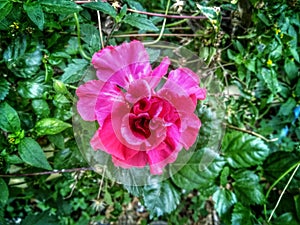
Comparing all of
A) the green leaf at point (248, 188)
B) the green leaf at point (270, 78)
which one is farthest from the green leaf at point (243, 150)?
the green leaf at point (270, 78)

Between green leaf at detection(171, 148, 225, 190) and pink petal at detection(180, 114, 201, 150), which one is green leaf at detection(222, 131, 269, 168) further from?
pink petal at detection(180, 114, 201, 150)

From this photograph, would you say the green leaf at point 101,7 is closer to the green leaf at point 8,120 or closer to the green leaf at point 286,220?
the green leaf at point 8,120

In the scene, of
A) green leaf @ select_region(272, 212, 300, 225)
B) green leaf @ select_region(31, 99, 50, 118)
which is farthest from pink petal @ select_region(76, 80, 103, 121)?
green leaf @ select_region(272, 212, 300, 225)

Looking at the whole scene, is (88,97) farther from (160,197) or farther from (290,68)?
(290,68)

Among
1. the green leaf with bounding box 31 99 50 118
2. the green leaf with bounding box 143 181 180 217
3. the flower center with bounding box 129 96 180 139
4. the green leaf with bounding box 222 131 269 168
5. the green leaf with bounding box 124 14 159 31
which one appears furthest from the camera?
the green leaf with bounding box 222 131 269 168

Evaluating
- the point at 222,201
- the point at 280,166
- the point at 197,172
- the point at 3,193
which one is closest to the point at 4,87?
the point at 3,193

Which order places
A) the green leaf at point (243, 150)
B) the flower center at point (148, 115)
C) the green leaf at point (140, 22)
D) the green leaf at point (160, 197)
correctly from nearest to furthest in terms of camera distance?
the flower center at point (148, 115)
the green leaf at point (140, 22)
the green leaf at point (160, 197)
the green leaf at point (243, 150)
